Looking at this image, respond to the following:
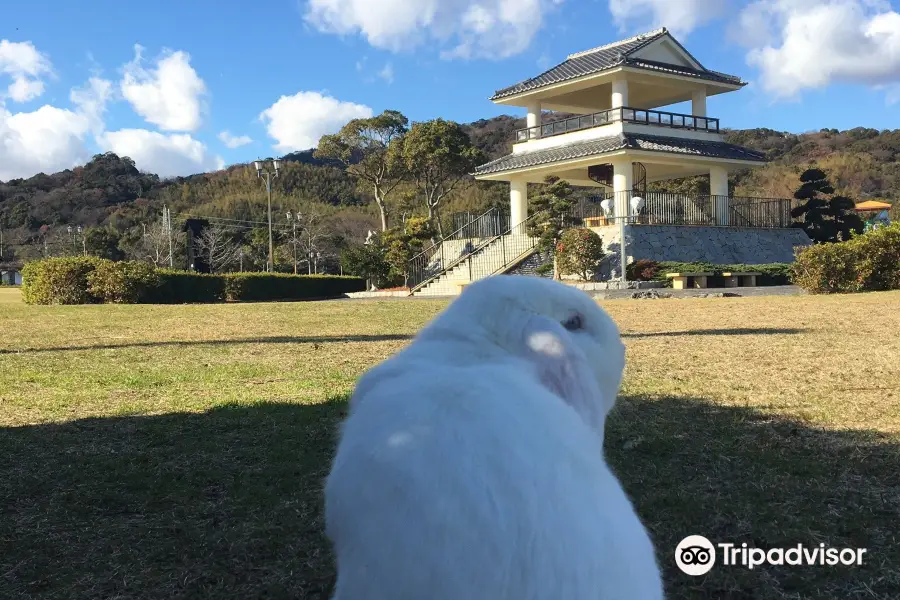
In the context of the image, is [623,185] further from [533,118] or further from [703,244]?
[533,118]

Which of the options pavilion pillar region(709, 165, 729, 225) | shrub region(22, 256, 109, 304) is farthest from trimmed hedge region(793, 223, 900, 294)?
shrub region(22, 256, 109, 304)

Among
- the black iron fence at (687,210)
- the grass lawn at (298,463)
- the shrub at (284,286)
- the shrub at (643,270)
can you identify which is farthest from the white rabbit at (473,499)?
the shrub at (284,286)

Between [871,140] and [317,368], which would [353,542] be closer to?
[317,368]

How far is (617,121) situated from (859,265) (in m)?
11.2

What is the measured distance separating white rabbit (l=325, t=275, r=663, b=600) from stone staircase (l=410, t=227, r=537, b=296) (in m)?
23.7

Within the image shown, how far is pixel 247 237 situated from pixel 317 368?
159 ft

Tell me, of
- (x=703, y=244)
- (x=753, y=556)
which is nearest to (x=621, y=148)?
(x=703, y=244)

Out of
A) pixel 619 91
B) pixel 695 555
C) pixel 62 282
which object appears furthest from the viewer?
pixel 619 91

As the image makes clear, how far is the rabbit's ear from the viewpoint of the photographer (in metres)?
1.05

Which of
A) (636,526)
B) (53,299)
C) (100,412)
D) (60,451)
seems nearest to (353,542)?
(636,526)

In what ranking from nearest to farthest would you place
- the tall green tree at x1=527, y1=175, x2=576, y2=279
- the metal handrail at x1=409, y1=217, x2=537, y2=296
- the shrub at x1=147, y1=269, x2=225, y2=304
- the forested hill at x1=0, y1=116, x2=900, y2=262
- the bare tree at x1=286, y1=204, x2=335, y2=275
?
the shrub at x1=147, y1=269, x2=225, y2=304 → the tall green tree at x1=527, y1=175, x2=576, y2=279 → the metal handrail at x1=409, y1=217, x2=537, y2=296 → the bare tree at x1=286, y1=204, x2=335, y2=275 → the forested hill at x1=0, y1=116, x2=900, y2=262

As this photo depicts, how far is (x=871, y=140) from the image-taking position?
69.1 meters

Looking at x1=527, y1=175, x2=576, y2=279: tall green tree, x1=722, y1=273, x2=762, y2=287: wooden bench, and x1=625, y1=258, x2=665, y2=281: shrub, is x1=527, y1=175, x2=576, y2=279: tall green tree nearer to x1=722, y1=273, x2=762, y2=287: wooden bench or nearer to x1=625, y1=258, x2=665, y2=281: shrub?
x1=625, y1=258, x2=665, y2=281: shrub

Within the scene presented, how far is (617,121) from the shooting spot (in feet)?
80.3
